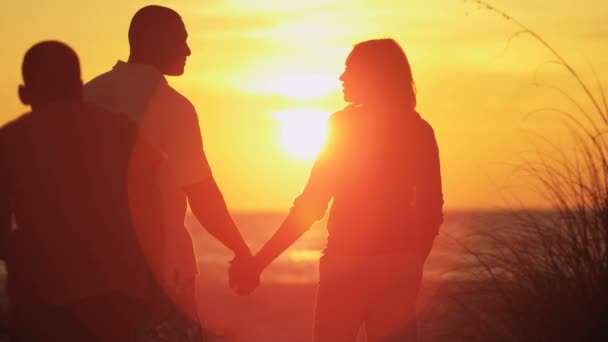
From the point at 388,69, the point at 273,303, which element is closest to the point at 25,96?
the point at 388,69

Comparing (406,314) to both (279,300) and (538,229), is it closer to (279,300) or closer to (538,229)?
(538,229)

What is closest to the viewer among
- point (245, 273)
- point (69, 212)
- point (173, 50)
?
point (69, 212)

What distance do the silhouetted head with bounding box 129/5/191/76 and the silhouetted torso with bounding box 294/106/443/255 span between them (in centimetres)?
87

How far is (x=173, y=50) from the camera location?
17.6ft

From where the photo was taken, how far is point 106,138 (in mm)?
4219

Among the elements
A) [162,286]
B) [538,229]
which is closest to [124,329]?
[162,286]

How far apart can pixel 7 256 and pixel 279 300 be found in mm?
20325

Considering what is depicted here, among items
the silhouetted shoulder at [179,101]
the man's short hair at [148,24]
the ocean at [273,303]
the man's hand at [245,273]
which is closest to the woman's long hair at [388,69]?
the silhouetted shoulder at [179,101]

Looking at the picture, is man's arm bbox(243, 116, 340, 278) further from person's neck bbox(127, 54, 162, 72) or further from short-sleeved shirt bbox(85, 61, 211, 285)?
person's neck bbox(127, 54, 162, 72)

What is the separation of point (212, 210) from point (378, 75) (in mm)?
1128

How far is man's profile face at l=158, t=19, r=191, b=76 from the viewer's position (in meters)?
5.33

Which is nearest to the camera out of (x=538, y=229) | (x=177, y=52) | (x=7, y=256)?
(x=7, y=256)

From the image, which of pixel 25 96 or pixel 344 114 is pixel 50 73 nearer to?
pixel 25 96

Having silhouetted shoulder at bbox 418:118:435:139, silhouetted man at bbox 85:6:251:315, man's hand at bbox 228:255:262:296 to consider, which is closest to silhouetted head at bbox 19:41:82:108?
silhouetted man at bbox 85:6:251:315
